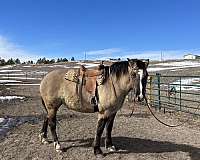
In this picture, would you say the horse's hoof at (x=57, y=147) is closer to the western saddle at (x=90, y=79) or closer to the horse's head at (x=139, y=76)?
the western saddle at (x=90, y=79)

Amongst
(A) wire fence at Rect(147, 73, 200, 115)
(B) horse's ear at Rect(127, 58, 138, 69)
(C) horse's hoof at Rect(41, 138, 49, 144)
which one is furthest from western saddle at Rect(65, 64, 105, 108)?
(A) wire fence at Rect(147, 73, 200, 115)

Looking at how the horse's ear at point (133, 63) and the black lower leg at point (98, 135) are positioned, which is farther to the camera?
the black lower leg at point (98, 135)

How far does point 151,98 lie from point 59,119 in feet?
16.9

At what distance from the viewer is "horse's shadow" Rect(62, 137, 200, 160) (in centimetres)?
685

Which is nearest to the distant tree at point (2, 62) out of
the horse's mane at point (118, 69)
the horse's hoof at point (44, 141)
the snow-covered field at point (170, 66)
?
the snow-covered field at point (170, 66)

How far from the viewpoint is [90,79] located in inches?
260

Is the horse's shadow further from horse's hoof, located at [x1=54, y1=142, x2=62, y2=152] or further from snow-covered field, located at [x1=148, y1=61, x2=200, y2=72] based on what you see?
snow-covered field, located at [x1=148, y1=61, x2=200, y2=72]

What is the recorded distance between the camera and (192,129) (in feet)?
31.2

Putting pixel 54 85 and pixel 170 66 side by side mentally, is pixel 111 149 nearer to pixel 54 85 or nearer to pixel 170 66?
pixel 54 85

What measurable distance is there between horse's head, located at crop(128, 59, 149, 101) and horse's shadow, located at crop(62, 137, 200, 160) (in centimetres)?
144

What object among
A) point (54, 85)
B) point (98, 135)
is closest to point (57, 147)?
point (98, 135)

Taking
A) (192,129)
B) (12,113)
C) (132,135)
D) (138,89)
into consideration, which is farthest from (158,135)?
(12,113)

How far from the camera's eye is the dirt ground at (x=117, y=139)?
6.52 m

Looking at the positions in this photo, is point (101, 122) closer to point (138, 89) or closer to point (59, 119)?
point (138, 89)
